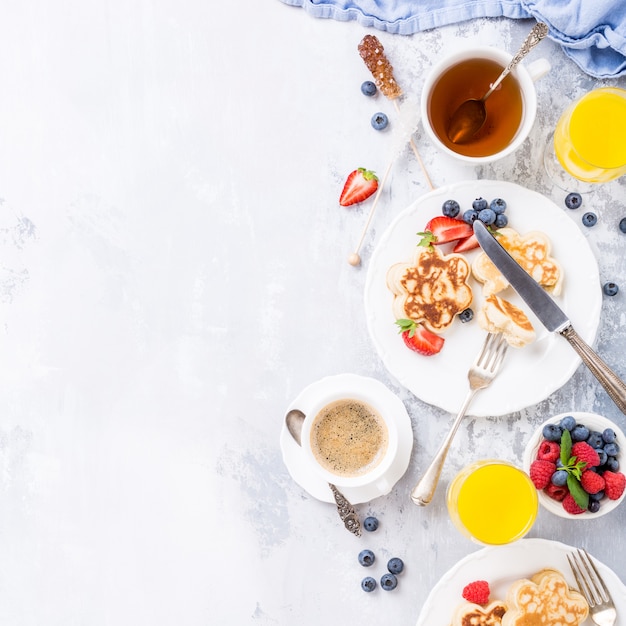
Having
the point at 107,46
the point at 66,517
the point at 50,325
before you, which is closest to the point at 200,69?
the point at 107,46

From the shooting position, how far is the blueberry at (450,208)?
159 centimetres

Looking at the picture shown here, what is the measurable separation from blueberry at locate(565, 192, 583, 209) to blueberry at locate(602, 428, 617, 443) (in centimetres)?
53

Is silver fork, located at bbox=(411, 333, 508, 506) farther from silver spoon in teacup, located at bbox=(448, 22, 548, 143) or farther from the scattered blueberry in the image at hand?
silver spoon in teacup, located at bbox=(448, 22, 548, 143)

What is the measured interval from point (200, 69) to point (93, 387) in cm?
84

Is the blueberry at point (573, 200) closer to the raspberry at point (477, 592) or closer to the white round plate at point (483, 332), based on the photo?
the white round plate at point (483, 332)

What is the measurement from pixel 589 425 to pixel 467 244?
0.51 meters

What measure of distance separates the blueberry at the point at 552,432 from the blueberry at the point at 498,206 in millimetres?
505

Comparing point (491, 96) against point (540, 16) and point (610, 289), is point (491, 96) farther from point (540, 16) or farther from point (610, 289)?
point (610, 289)

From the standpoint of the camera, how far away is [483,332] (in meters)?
1.62

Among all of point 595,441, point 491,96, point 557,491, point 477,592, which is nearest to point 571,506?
point 557,491

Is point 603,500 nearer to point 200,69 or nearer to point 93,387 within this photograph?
point 93,387

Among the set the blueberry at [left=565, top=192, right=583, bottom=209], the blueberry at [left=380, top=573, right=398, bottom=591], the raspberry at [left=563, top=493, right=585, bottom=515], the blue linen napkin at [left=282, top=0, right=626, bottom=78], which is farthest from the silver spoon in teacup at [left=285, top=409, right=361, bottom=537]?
the blue linen napkin at [left=282, top=0, right=626, bottom=78]

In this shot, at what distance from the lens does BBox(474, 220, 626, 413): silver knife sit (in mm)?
1485

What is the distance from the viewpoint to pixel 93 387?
174 cm
